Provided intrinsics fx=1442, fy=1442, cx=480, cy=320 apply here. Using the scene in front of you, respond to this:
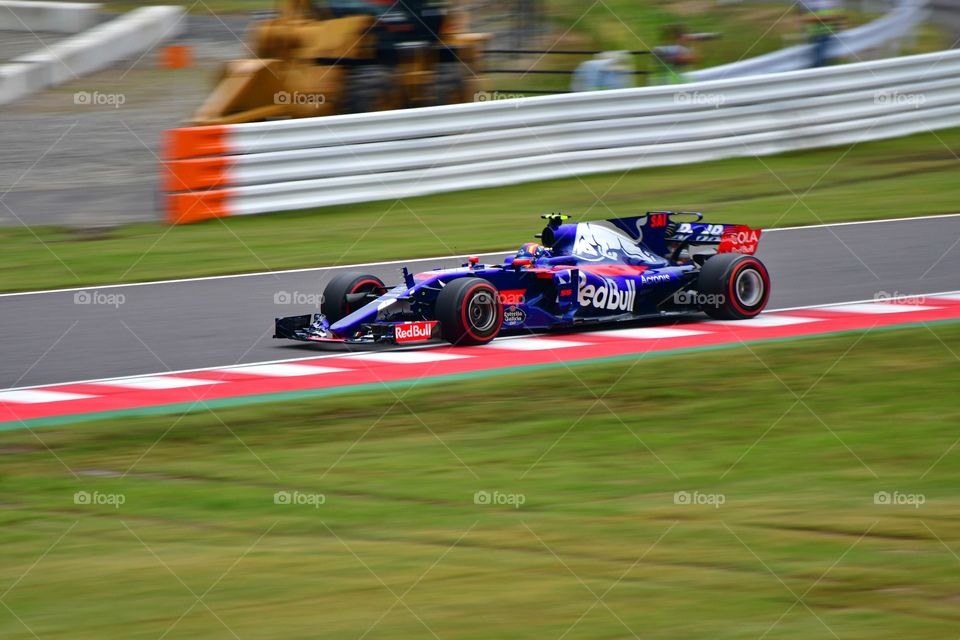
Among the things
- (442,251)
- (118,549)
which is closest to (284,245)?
(442,251)

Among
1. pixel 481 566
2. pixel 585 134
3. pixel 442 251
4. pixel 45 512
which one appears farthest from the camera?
pixel 585 134

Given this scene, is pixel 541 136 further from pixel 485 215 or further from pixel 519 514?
pixel 519 514

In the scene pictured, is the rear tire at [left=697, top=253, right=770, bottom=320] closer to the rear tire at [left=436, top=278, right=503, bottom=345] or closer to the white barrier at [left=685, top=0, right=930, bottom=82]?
the rear tire at [left=436, top=278, right=503, bottom=345]

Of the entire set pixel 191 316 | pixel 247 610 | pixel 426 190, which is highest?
pixel 426 190

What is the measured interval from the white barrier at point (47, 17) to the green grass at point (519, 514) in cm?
2086

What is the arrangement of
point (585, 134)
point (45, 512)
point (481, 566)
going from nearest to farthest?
point (481, 566) → point (45, 512) → point (585, 134)

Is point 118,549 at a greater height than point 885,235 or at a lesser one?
lesser

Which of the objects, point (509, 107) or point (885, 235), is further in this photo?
point (509, 107)

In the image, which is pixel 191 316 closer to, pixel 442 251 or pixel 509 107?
pixel 442 251

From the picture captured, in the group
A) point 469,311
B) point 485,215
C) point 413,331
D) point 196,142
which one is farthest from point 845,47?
point 413,331

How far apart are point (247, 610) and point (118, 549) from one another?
1039 mm

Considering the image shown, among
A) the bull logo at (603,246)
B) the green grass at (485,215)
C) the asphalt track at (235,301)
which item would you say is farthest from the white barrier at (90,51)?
the bull logo at (603,246)

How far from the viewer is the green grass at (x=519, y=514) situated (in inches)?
211

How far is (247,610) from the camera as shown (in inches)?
212
